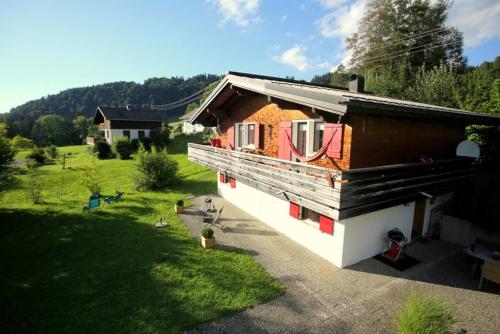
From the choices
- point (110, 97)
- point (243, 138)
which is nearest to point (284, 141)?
point (243, 138)

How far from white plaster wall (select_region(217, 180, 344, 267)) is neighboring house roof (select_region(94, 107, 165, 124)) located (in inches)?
1441

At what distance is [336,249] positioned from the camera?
7.88 m

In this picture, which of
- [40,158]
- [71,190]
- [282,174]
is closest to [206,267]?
[282,174]

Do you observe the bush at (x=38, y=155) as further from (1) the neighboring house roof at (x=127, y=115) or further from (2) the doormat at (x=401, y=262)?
(2) the doormat at (x=401, y=262)

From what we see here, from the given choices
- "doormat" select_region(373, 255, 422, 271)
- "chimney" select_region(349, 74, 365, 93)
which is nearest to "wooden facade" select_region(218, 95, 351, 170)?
"doormat" select_region(373, 255, 422, 271)

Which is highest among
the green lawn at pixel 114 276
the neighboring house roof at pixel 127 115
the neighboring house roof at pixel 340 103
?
the neighboring house roof at pixel 127 115

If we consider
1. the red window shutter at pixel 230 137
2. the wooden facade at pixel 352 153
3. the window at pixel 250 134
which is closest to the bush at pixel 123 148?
the red window shutter at pixel 230 137

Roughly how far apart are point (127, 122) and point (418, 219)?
45.4 m

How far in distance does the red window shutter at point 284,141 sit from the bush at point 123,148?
29513mm

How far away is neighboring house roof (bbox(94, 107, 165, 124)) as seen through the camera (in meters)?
43.7

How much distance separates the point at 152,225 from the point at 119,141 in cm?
2787

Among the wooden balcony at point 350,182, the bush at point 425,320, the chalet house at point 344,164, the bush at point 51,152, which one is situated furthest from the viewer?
the bush at point 51,152

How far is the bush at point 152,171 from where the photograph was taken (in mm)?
17812

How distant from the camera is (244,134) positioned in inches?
514
